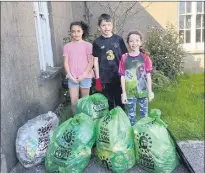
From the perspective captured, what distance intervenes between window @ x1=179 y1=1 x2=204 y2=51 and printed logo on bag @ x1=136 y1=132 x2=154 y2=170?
5.91 metres

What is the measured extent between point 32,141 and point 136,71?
1.40 m

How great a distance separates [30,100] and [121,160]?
144 centimetres

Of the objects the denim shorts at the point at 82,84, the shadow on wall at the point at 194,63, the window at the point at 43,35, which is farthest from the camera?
the shadow on wall at the point at 194,63

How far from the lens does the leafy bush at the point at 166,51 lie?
6.72m

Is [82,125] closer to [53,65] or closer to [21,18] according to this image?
[21,18]

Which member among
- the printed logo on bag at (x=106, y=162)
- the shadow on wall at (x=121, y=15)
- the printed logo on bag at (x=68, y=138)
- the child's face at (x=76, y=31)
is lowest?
the printed logo on bag at (x=106, y=162)

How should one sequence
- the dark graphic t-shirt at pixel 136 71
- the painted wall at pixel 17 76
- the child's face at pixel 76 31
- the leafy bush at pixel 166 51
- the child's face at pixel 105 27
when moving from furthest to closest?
the leafy bush at pixel 166 51 < the child's face at pixel 76 31 < the child's face at pixel 105 27 < the dark graphic t-shirt at pixel 136 71 < the painted wall at pixel 17 76

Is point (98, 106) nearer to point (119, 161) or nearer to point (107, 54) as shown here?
point (107, 54)

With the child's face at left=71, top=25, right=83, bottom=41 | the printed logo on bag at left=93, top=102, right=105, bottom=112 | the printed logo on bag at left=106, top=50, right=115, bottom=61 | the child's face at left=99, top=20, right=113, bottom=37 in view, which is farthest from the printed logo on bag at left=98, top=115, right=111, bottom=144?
the child's face at left=71, top=25, right=83, bottom=41

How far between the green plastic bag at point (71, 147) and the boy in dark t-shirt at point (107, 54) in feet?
2.60

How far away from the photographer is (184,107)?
446 cm

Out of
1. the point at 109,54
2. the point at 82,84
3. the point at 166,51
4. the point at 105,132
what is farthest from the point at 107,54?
the point at 166,51

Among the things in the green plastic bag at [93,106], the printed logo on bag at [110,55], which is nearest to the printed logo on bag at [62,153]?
the green plastic bag at [93,106]

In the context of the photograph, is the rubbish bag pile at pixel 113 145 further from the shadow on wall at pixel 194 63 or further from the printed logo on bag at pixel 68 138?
the shadow on wall at pixel 194 63
